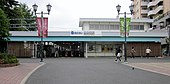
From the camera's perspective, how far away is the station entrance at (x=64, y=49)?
161ft

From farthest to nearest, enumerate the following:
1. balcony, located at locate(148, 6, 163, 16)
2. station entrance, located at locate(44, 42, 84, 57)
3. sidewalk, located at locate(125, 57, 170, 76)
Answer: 1. balcony, located at locate(148, 6, 163, 16)
2. station entrance, located at locate(44, 42, 84, 57)
3. sidewalk, located at locate(125, 57, 170, 76)

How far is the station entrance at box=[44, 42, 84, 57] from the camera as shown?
49.1 metres

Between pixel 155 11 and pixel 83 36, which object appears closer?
pixel 83 36

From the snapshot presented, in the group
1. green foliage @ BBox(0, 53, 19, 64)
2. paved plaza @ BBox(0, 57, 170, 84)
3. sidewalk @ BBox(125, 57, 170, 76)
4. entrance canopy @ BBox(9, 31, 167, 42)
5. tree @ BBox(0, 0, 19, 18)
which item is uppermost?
tree @ BBox(0, 0, 19, 18)

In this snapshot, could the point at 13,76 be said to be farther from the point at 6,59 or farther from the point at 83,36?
the point at 83,36

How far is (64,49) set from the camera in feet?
171

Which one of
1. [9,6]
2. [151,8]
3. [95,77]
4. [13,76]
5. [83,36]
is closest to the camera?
[95,77]

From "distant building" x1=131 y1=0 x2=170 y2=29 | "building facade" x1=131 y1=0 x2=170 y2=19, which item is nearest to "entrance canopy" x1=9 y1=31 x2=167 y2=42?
"distant building" x1=131 y1=0 x2=170 y2=29

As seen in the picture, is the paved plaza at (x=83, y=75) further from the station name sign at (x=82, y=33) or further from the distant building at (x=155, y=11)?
the distant building at (x=155, y=11)

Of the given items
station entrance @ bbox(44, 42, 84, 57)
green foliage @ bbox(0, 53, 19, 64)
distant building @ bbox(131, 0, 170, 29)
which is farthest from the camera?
distant building @ bbox(131, 0, 170, 29)

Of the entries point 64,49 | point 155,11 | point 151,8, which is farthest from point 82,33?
point 151,8

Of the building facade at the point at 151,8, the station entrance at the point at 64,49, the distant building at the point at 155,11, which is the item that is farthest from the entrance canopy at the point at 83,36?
the building facade at the point at 151,8

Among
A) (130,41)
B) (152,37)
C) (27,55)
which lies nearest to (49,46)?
(27,55)

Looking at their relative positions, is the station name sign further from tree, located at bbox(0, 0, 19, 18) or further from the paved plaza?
the paved plaza
